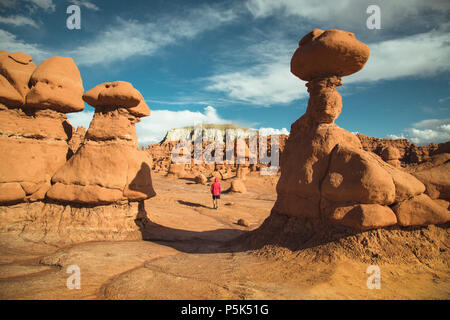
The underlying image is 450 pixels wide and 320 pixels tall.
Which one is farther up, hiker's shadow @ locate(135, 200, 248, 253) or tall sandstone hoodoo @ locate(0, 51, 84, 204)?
tall sandstone hoodoo @ locate(0, 51, 84, 204)

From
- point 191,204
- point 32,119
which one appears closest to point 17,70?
point 32,119

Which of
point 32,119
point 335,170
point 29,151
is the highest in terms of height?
point 32,119

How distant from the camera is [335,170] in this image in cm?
383

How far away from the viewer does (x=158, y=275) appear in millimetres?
3373

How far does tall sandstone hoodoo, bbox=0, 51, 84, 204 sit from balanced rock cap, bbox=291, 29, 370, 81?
565 centimetres

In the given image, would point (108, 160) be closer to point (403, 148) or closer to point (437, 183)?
point (437, 183)

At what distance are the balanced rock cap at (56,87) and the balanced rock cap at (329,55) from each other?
5485mm

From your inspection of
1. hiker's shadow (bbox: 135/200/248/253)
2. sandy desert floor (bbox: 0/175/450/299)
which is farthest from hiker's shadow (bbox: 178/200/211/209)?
sandy desert floor (bbox: 0/175/450/299)

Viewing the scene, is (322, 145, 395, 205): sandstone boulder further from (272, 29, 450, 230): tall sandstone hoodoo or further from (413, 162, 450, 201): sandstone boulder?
(413, 162, 450, 201): sandstone boulder

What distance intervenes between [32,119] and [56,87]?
0.98 meters

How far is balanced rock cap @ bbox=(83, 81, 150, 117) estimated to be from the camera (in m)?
5.90

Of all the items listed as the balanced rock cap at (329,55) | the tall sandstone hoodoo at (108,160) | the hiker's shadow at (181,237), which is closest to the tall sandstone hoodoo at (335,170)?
the balanced rock cap at (329,55)

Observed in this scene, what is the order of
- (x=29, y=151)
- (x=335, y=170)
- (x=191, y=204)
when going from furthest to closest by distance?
(x=191, y=204) < (x=29, y=151) < (x=335, y=170)
